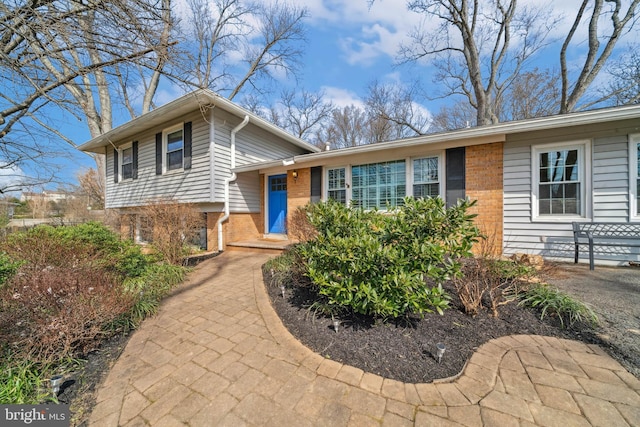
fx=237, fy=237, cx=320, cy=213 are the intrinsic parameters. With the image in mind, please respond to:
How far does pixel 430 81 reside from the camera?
46.4 feet

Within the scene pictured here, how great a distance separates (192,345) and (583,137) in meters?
7.47

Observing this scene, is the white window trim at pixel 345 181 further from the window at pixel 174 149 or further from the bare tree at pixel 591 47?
the bare tree at pixel 591 47

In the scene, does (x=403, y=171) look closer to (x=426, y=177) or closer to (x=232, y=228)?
(x=426, y=177)

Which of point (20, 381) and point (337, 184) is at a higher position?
point (337, 184)

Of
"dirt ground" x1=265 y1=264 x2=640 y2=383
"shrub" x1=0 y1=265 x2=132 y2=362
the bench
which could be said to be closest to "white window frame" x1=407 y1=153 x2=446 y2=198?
the bench

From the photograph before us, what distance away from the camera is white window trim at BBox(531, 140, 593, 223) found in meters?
4.73

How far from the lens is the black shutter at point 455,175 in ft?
18.2

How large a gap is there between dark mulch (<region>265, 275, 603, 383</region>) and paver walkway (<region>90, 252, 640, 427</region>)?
0.11 metres

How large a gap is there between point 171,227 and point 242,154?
11.6 ft

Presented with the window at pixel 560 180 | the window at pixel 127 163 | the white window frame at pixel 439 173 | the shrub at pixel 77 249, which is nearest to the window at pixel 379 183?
the white window frame at pixel 439 173

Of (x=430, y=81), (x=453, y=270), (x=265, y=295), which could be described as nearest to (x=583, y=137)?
(x=453, y=270)

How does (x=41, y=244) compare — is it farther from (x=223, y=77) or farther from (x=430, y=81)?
(x=430, y=81)

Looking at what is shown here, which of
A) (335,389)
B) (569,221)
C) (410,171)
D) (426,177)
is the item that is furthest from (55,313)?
(569,221)

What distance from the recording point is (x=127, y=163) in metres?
10.0
